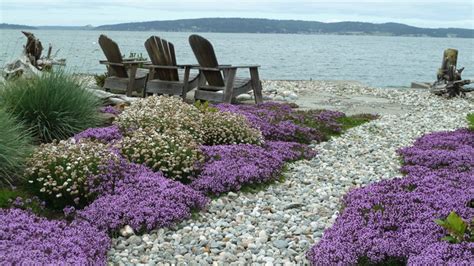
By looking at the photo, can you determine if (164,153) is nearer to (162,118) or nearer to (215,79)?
(162,118)

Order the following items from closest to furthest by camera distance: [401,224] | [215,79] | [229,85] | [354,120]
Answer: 1. [401,224]
2. [354,120]
3. [229,85]
4. [215,79]

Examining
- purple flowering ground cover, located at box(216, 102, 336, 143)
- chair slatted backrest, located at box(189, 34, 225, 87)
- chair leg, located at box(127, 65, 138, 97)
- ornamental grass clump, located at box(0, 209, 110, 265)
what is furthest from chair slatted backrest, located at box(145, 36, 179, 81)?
ornamental grass clump, located at box(0, 209, 110, 265)

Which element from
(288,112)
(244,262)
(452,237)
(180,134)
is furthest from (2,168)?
(288,112)

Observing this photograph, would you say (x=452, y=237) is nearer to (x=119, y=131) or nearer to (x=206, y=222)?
(x=206, y=222)

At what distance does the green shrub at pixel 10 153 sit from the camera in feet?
23.7

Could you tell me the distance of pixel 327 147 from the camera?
1077 cm

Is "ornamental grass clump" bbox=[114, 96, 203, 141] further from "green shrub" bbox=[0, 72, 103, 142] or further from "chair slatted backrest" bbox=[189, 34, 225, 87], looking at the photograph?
"chair slatted backrest" bbox=[189, 34, 225, 87]

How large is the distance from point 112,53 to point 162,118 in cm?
651

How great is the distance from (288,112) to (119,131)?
479cm

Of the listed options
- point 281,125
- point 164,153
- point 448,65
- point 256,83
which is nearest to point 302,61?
point 448,65

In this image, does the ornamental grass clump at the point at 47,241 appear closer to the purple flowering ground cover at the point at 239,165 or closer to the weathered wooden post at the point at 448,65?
the purple flowering ground cover at the point at 239,165

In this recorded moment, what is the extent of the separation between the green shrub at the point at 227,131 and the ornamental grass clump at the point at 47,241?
402cm

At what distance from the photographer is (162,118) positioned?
9.87 m

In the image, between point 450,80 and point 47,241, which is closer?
point 47,241
